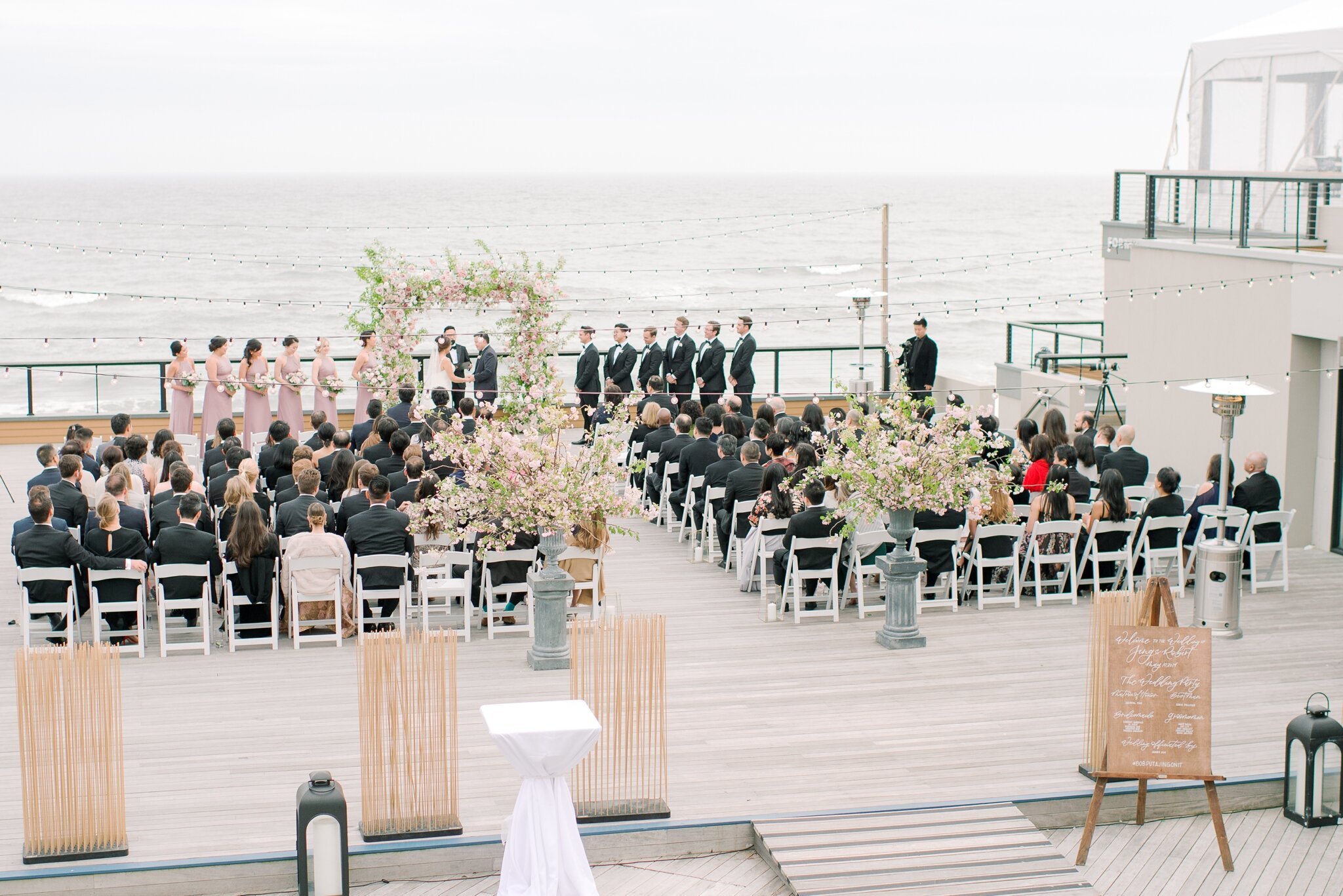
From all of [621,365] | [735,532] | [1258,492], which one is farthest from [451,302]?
[1258,492]

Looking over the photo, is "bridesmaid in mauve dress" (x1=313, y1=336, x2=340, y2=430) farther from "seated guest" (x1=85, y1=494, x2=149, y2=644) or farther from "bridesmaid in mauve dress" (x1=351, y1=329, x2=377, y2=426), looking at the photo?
"seated guest" (x1=85, y1=494, x2=149, y2=644)

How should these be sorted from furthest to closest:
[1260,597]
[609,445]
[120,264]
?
1. [120,264]
2. [1260,597]
3. [609,445]

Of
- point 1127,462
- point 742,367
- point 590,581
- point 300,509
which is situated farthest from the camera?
point 742,367

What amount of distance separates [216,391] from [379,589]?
7407 mm

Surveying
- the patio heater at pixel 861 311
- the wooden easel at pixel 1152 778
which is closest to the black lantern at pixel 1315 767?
the wooden easel at pixel 1152 778

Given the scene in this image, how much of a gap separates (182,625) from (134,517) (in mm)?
899

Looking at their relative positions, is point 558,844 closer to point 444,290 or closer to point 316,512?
point 316,512

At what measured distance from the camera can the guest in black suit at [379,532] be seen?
37.7ft

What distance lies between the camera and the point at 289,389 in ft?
60.1

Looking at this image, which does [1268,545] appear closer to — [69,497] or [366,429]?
[366,429]

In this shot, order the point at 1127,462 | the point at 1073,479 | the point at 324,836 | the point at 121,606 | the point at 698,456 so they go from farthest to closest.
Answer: the point at 698,456 → the point at 1127,462 → the point at 1073,479 → the point at 121,606 → the point at 324,836

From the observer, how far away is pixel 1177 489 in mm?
13297

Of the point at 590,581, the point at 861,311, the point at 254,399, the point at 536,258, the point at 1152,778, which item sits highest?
the point at 536,258

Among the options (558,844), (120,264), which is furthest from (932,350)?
(120,264)
